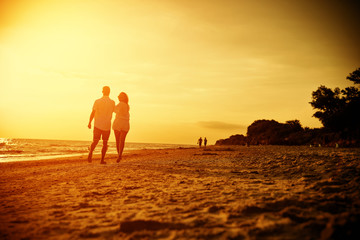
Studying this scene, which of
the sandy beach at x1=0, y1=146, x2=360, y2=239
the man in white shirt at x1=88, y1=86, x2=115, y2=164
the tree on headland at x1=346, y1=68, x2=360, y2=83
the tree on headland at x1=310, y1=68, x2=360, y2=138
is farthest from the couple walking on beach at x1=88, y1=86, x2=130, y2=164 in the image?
the tree on headland at x1=346, y1=68, x2=360, y2=83

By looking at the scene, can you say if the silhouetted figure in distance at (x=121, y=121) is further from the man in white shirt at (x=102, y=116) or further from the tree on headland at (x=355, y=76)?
the tree on headland at (x=355, y=76)

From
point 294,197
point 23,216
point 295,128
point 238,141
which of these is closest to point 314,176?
point 294,197

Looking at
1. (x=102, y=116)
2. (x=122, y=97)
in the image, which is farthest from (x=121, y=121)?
(x=122, y=97)

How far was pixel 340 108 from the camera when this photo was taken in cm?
3606

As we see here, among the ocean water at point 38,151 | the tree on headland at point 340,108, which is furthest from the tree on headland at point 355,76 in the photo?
the ocean water at point 38,151

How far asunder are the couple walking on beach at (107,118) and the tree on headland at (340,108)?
109 ft

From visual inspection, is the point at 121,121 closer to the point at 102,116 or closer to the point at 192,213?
the point at 102,116

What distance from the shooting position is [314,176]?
4422 mm

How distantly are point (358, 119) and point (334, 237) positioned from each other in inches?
1600

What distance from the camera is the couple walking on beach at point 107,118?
26.4ft

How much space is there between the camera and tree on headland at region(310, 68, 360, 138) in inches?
1297

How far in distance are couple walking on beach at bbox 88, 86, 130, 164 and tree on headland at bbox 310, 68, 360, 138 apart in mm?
33275

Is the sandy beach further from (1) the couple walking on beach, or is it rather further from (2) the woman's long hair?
(2) the woman's long hair

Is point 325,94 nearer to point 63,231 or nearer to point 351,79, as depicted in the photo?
point 351,79
